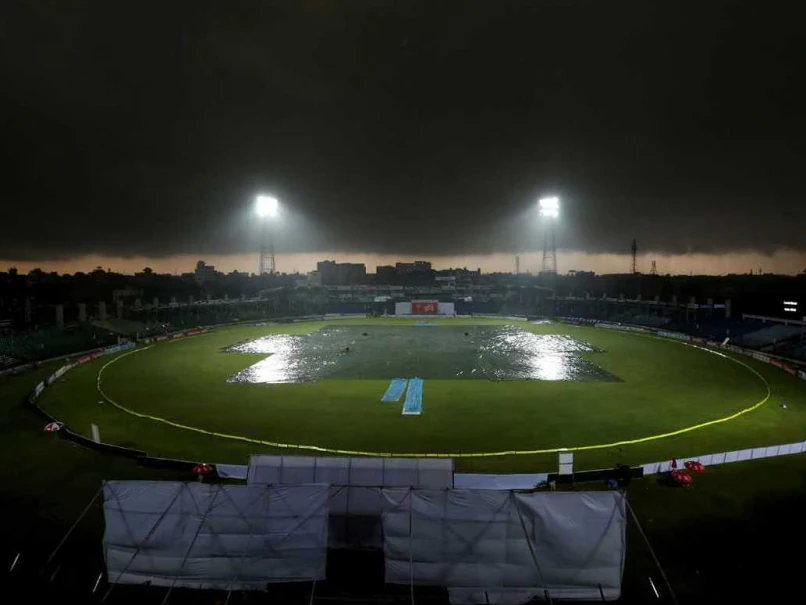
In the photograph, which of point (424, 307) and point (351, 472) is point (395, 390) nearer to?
point (351, 472)

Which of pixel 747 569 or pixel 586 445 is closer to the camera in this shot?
pixel 747 569

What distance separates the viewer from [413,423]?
29.6 m

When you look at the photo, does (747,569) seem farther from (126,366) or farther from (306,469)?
(126,366)

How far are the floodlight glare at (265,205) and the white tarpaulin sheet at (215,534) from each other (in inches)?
3246

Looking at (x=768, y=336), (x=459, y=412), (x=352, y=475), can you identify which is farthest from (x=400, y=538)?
(x=768, y=336)

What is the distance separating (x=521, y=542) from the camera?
12.7 meters

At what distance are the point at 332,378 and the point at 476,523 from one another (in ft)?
101

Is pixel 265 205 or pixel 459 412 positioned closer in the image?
pixel 459 412

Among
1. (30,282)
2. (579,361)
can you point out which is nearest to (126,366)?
(579,361)

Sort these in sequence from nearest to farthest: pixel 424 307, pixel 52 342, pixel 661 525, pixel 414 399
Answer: pixel 661 525, pixel 414 399, pixel 52 342, pixel 424 307

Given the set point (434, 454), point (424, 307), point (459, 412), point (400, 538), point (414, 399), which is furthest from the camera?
point (424, 307)

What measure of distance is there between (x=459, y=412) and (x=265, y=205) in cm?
7070

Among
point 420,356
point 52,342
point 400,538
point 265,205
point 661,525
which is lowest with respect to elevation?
point 661,525

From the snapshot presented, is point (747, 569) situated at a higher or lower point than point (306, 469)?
lower
